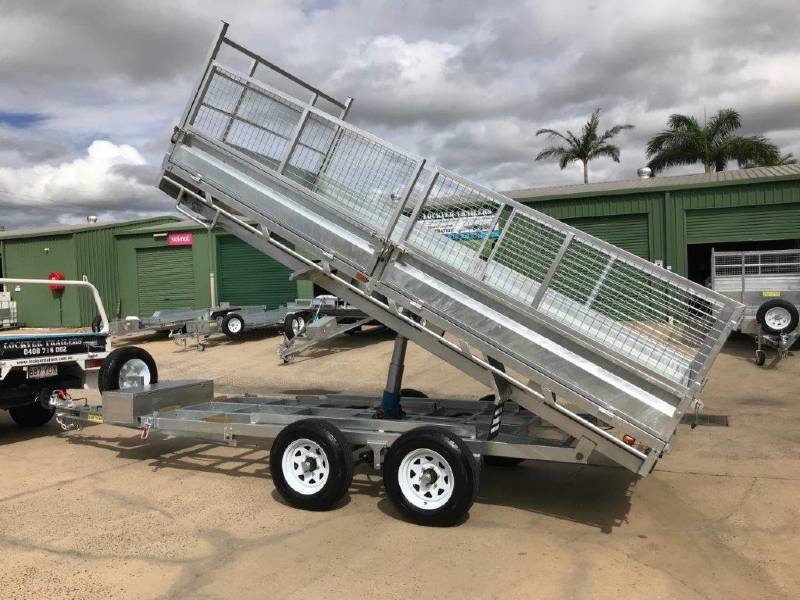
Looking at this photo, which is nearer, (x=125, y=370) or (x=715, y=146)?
(x=125, y=370)

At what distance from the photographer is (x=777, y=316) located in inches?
502

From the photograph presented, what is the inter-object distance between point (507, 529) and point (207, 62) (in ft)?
16.3

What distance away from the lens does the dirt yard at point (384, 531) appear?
4.25 meters

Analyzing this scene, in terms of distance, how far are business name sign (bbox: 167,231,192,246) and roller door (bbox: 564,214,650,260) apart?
44.8 ft

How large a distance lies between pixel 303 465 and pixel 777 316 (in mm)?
10948

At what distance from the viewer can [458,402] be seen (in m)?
6.90

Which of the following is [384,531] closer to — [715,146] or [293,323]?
[293,323]

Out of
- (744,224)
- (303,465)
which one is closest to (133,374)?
(303,465)

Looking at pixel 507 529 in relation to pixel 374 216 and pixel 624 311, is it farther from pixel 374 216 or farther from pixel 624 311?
pixel 374 216

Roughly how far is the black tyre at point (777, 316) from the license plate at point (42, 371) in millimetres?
12281

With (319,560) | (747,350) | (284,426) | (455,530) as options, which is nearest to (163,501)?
(284,426)

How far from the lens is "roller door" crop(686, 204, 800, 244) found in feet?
52.0

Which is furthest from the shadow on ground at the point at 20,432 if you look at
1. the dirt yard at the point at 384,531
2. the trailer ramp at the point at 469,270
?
the trailer ramp at the point at 469,270

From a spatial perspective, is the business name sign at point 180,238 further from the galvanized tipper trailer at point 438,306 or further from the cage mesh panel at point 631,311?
the cage mesh panel at point 631,311
